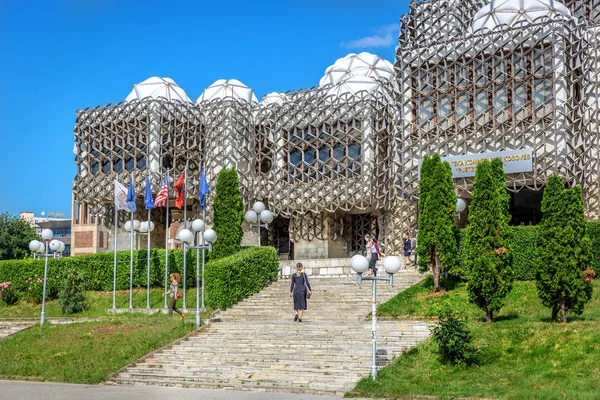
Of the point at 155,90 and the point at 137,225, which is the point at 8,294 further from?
the point at 155,90

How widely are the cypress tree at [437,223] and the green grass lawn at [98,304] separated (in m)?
9.36

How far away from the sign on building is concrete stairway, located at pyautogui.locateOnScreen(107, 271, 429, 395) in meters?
11.8

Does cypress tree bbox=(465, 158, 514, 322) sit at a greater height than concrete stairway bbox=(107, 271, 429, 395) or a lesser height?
greater

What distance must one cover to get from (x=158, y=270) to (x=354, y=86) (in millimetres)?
15716

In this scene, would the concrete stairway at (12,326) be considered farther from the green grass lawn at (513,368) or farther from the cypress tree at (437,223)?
the green grass lawn at (513,368)

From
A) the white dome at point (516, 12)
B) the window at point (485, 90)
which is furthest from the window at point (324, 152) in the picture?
the white dome at point (516, 12)

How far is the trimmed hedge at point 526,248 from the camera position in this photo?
24.5 metres

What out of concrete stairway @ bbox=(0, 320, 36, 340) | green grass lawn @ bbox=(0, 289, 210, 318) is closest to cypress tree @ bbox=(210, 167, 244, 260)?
green grass lawn @ bbox=(0, 289, 210, 318)

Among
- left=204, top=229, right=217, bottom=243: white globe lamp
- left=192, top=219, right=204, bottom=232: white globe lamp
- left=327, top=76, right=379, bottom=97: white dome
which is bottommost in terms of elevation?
left=204, top=229, right=217, bottom=243: white globe lamp

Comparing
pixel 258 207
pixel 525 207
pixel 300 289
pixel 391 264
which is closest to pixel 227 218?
pixel 258 207

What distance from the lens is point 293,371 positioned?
1638 cm

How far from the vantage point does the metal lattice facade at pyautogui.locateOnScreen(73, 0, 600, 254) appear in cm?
3148

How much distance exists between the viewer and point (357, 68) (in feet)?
142

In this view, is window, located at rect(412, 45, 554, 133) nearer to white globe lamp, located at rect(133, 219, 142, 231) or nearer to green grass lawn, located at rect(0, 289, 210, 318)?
white globe lamp, located at rect(133, 219, 142, 231)
